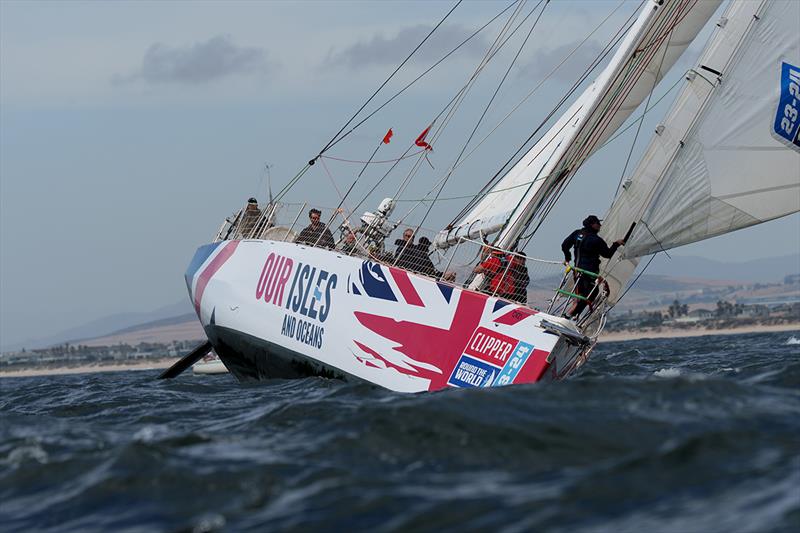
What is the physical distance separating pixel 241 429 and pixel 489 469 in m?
2.45

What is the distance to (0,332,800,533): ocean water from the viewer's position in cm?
506

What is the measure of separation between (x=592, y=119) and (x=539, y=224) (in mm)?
1272

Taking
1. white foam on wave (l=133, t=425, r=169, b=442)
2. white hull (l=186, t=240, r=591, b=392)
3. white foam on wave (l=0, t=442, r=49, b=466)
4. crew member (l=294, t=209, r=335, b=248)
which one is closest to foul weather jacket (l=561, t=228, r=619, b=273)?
white hull (l=186, t=240, r=591, b=392)

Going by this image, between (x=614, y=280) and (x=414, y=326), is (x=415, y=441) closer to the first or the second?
(x=414, y=326)

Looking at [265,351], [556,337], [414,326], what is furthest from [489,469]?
[265,351]

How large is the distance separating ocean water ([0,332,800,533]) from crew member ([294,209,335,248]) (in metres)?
4.18

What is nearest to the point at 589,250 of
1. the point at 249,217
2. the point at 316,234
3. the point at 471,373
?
the point at 471,373

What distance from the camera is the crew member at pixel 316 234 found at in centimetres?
1261

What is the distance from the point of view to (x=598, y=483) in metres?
5.36

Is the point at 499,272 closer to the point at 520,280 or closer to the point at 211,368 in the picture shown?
the point at 520,280

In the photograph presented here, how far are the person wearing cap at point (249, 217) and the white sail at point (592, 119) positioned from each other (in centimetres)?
265

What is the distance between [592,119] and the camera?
39.8 feet

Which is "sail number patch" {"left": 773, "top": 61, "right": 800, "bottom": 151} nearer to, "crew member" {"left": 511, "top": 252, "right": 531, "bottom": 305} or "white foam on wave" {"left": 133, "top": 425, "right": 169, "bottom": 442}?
"crew member" {"left": 511, "top": 252, "right": 531, "bottom": 305}

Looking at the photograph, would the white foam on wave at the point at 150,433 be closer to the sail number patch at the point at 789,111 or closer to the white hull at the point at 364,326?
the white hull at the point at 364,326
